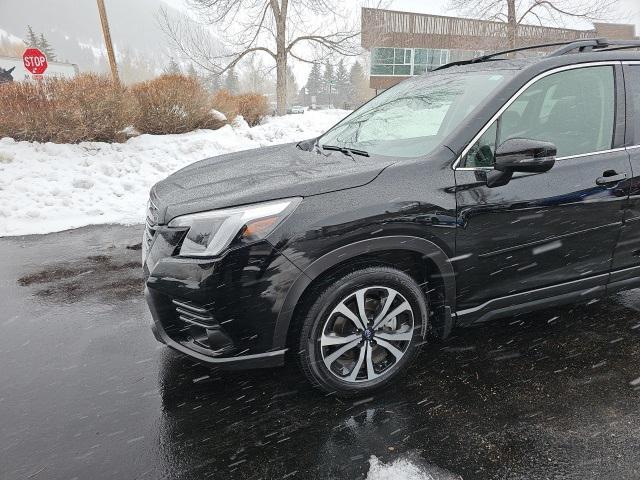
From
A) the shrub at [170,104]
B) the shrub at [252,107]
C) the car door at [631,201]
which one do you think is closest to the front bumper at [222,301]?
the car door at [631,201]

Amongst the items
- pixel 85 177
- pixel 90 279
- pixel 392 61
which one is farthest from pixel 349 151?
pixel 392 61

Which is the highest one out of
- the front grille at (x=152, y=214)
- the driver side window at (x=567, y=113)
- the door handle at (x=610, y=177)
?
the driver side window at (x=567, y=113)

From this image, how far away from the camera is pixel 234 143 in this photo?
425 inches

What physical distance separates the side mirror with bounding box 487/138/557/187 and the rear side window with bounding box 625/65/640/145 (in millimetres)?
874

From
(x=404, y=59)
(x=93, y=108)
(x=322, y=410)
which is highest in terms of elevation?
(x=404, y=59)

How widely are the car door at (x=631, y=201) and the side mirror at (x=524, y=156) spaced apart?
2.61ft

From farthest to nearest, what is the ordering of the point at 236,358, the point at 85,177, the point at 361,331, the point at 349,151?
the point at 85,177
the point at 349,151
the point at 361,331
the point at 236,358

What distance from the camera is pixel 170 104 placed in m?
10.6

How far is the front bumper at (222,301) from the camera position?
213 cm

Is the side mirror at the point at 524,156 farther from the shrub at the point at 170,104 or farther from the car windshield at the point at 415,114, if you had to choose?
the shrub at the point at 170,104

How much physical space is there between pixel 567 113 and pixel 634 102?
1.63 feet

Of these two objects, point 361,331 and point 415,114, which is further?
point 415,114

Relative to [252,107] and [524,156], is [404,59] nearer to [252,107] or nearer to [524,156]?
[252,107]

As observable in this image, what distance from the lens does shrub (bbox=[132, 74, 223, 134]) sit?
10.3 m
